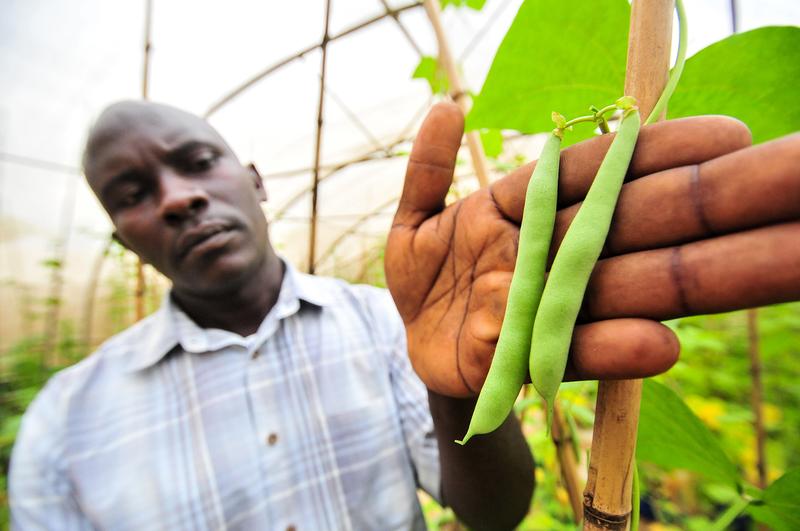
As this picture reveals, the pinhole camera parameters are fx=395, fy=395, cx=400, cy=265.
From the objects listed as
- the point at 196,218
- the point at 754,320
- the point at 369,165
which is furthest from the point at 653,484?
the point at 369,165

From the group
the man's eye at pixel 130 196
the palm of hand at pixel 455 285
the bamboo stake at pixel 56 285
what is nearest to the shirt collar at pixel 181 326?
the man's eye at pixel 130 196

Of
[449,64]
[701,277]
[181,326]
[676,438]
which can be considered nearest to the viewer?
[701,277]

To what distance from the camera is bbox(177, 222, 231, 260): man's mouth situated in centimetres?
134

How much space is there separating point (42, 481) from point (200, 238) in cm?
95

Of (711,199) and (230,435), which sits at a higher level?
(711,199)

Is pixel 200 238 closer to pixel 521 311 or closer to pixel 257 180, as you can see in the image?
pixel 257 180

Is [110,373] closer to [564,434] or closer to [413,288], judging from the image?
[413,288]

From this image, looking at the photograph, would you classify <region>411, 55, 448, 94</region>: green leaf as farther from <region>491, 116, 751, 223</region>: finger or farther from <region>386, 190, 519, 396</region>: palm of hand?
<region>491, 116, 751, 223</region>: finger

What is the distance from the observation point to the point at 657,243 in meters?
0.52

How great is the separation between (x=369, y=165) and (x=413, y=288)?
4645 millimetres

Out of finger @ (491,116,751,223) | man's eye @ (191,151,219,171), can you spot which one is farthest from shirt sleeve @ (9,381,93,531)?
finger @ (491,116,751,223)

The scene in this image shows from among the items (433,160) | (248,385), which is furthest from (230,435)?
(433,160)

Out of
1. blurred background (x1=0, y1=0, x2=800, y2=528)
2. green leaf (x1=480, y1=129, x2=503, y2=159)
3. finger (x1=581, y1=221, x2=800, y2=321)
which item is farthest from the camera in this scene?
blurred background (x1=0, y1=0, x2=800, y2=528)

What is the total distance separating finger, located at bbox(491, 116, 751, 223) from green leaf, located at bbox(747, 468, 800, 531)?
0.56 metres
